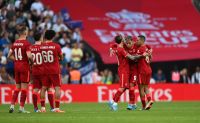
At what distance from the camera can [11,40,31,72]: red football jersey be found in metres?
23.0

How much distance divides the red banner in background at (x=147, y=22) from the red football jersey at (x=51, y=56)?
15.5m

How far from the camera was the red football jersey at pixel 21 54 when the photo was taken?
75.5 ft

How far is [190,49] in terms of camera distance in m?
39.4

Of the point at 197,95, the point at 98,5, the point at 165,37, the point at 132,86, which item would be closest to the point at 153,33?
the point at 165,37

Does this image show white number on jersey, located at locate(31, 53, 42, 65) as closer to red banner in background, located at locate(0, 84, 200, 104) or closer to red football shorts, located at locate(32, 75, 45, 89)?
red football shorts, located at locate(32, 75, 45, 89)

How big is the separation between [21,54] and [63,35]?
13850mm

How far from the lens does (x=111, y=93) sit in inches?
1369

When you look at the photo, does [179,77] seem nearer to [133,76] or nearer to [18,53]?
[133,76]

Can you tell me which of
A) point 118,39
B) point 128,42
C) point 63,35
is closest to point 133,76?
point 128,42

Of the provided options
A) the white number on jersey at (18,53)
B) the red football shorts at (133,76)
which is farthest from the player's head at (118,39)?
the white number on jersey at (18,53)

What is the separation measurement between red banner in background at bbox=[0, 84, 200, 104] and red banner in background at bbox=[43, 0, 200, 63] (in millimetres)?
3609

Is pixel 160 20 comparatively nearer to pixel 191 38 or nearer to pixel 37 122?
pixel 191 38

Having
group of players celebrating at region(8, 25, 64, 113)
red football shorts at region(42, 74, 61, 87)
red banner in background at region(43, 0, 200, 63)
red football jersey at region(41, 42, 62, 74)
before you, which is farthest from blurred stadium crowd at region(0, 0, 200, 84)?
red football jersey at region(41, 42, 62, 74)

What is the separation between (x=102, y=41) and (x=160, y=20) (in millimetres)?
3467
